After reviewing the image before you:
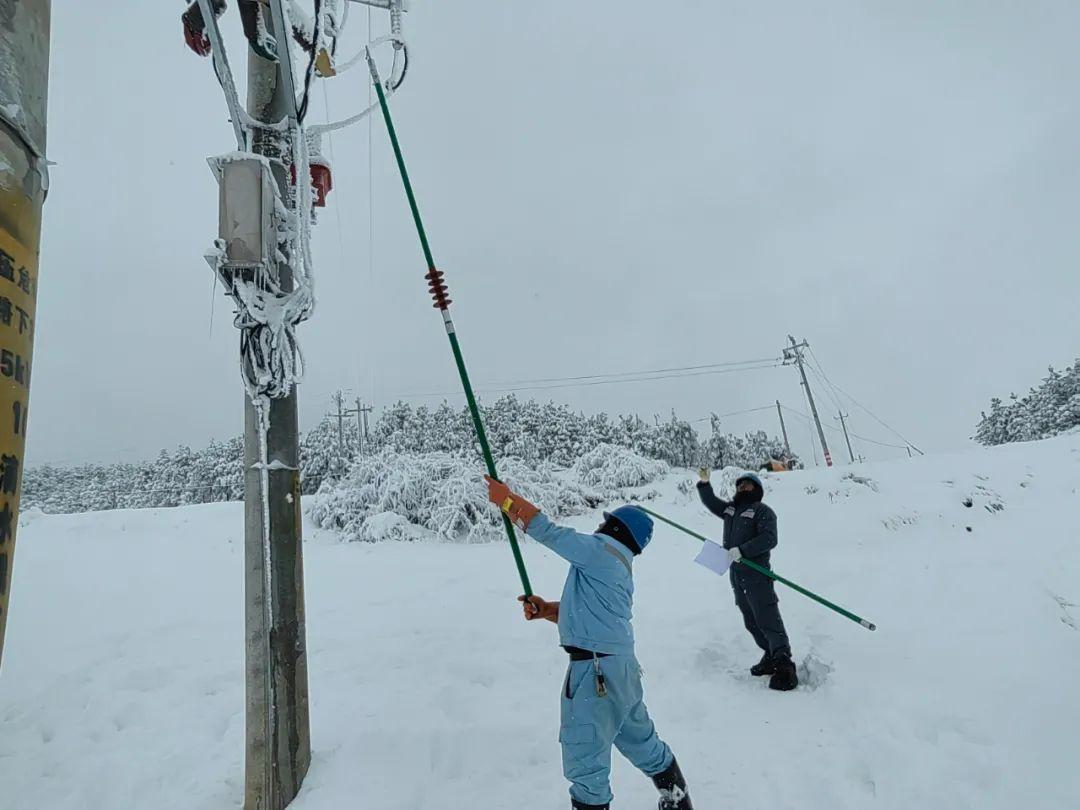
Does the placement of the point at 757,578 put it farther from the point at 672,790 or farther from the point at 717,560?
the point at 672,790

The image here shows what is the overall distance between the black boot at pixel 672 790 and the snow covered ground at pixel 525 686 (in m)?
0.32

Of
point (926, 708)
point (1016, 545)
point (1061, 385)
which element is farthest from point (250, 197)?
point (1061, 385)

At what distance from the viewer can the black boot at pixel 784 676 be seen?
4.62 metres

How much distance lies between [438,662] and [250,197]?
409 centimetres

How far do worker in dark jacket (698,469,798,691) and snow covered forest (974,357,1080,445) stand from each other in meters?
42.1

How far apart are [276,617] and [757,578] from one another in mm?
3687

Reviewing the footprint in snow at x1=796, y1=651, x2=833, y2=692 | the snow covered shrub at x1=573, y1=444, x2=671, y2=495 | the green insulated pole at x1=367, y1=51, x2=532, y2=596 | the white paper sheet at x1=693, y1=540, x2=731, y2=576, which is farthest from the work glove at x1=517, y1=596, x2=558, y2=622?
the snow covered shrub at x1=573, y1=444, x2=671, y2=495

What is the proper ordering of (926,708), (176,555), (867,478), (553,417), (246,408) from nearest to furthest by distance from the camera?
(246,408), (926,708), (176,555), (867,478), (553,417)

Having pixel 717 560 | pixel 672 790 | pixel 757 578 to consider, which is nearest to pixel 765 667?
pixel 757 578

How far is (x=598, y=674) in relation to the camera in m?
2.93

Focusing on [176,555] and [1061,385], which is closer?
[176,555]

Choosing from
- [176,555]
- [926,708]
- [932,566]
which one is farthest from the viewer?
[176,555]

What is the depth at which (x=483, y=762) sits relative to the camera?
3703 mm

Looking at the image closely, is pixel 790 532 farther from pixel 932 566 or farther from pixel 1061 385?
pixel 1061 385
